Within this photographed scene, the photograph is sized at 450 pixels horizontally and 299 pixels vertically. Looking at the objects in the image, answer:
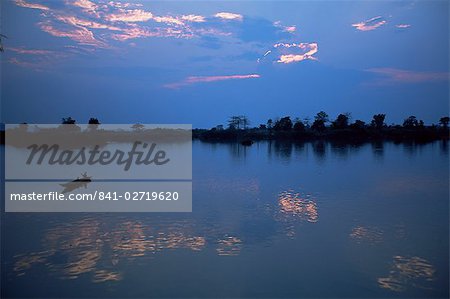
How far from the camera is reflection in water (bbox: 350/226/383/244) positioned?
928 cm

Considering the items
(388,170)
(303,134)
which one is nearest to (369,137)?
(303,134)

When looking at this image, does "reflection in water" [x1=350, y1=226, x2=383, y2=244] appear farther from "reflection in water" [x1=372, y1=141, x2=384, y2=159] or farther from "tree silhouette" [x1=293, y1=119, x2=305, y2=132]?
"tree silhouette" [x1=293, y1=119, x2=305, y2=132]

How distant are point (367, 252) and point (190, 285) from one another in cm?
406

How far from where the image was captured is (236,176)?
2106 centimetres

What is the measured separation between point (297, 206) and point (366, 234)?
3366 mm

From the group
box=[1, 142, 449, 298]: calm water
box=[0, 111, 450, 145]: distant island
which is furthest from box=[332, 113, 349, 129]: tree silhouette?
box=[1, 142, 449, 298]: calm water

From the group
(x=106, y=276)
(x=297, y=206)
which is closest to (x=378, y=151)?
(x=297, y=206)

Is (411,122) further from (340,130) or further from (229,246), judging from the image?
(229,246)

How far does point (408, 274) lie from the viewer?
24.1 feet

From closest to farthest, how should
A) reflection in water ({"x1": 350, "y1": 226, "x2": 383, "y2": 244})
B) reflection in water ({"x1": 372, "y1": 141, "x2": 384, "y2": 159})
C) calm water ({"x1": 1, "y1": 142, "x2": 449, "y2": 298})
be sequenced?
calm water ({"x1": 1, "y1": 142, "x2": 449, "y2": 298}) < reflection in water ({"x1": 350, "y1": 226, "x2": 383, "y2": 244}) < reflection in water ({"x1": 372, "y1": 141, "x2": 384, "y2": 159})

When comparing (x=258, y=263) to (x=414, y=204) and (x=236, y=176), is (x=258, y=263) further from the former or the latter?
(x=236, y=176)

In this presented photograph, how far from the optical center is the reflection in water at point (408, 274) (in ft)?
22.6

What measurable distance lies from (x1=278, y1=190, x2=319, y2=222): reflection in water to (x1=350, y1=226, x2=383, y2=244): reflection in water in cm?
135

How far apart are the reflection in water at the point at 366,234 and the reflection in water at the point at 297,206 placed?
135cm
